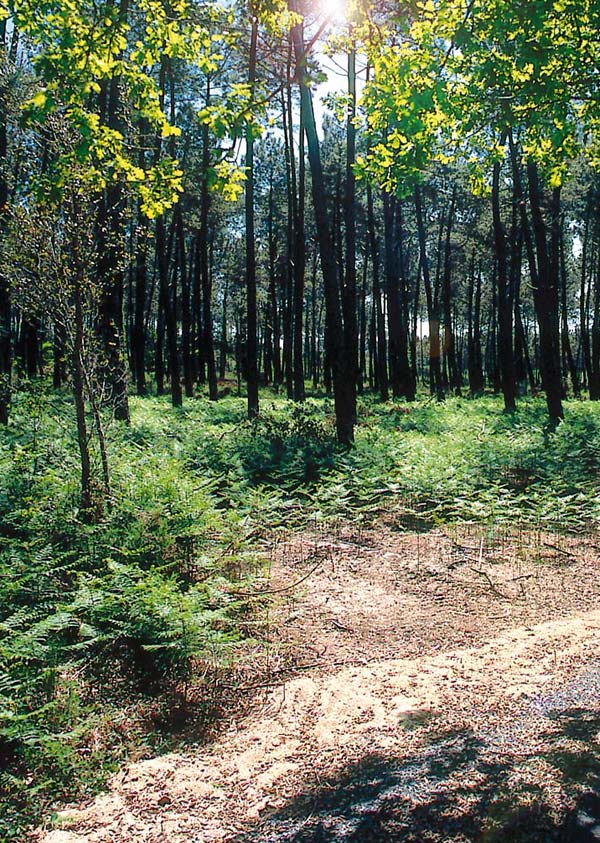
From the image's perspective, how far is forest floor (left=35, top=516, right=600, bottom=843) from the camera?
3084 millimetres

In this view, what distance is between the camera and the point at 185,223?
29.9 metres

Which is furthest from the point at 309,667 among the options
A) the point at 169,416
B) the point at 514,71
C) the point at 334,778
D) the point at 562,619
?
the point at 169,416

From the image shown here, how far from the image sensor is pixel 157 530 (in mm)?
6734

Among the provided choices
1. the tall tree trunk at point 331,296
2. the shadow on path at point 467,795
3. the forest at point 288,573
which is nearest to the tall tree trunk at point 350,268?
the tall tree trunk at point 331,296

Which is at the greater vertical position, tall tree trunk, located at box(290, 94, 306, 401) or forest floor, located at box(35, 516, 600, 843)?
tall tree trunk, located at box(290, 94, 306, 401)

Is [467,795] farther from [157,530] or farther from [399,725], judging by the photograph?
[157,530]

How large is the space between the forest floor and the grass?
43 centimetres

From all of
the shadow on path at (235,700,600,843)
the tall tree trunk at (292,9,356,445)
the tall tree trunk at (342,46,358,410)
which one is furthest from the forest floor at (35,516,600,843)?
the tall tree trunk at (342,46,358,410)

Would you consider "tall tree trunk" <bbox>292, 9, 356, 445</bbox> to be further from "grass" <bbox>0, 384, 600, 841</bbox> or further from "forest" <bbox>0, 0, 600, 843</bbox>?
"forest" <bbox>0, 0, 600, 843</bbox>

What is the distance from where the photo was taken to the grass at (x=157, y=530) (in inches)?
159

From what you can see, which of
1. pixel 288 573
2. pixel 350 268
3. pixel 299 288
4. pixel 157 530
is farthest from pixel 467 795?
pixel 299 288

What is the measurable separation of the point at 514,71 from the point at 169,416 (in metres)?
14.1

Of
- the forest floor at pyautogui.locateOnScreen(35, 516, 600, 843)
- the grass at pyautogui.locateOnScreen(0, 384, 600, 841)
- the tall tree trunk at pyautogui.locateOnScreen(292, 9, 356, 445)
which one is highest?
the tall tree trunk at pyautogui.locateOnScreen(292, 9, 356, 445)

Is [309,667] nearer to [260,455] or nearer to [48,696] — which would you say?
[48,696]
